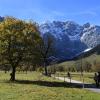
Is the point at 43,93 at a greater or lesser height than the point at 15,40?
lesser

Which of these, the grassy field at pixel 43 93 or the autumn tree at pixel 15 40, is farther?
the autumn tree at pixel 15 40

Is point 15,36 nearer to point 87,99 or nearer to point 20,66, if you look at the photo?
point 20,66

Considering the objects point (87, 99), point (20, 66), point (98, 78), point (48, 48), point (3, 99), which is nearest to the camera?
point (3, 99)

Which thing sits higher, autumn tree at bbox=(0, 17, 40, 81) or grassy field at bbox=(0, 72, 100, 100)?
autumn tree at bbox=(0, 17, 40, 81)

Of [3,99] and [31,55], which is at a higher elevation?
[31,55]

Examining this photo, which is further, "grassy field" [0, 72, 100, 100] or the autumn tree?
the autumn tree

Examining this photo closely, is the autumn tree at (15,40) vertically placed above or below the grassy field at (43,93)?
above

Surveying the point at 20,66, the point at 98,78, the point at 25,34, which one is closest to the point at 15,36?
the point at 25,34

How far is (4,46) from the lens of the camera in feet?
221

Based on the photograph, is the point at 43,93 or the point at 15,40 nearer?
the point at 43,93

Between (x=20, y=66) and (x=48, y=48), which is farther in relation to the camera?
(x=48, y=48)

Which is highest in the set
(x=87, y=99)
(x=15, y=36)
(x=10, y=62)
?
(x=15, y=36)

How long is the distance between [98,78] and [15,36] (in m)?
20.9

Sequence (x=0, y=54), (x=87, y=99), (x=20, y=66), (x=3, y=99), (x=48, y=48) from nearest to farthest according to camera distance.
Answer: (x=3, y=99) → (x=87, y=99) → (x=0, y=54) → (x=20, y=66) → (x=48, y=48)
